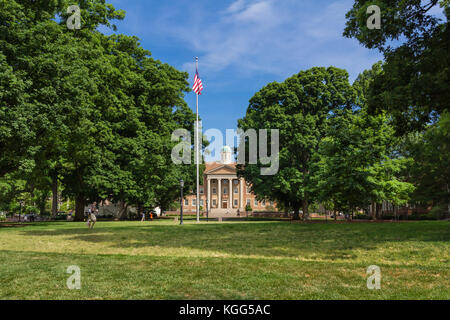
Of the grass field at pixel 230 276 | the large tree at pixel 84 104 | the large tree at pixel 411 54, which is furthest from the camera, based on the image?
the large tree at pixel 84 104

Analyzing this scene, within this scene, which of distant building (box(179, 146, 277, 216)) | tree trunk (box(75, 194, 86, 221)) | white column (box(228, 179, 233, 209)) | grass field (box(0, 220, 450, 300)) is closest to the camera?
A: grass field (box(0, 220, 450, 300))

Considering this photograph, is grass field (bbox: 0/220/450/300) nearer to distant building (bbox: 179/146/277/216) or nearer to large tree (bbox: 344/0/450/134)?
large tree (bbox: 344/0/450/134)

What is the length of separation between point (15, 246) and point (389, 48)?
15853mm

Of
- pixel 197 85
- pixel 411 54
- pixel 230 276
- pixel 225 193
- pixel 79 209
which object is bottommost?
pixel 79 209

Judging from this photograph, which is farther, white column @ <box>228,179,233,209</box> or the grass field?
white column @ <box>228,179,233,209</box>

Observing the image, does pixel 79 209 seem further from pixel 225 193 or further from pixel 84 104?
pixel 225 193

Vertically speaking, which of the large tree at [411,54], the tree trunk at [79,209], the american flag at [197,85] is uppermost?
the american flag at [197,85]

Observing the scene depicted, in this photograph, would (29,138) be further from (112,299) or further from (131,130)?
(112,299)

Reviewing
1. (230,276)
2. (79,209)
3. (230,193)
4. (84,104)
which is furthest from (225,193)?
(230,276)

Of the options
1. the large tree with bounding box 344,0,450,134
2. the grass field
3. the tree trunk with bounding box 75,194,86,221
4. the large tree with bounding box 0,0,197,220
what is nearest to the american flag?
the large tree with bounding box 0,0,197,220

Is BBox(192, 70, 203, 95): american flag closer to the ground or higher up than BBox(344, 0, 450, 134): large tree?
higher up

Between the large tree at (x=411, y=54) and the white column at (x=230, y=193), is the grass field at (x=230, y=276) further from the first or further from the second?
the white column at (x=230, y=193)

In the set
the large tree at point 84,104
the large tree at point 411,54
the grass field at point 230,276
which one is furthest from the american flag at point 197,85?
the grass field at point 230,276
